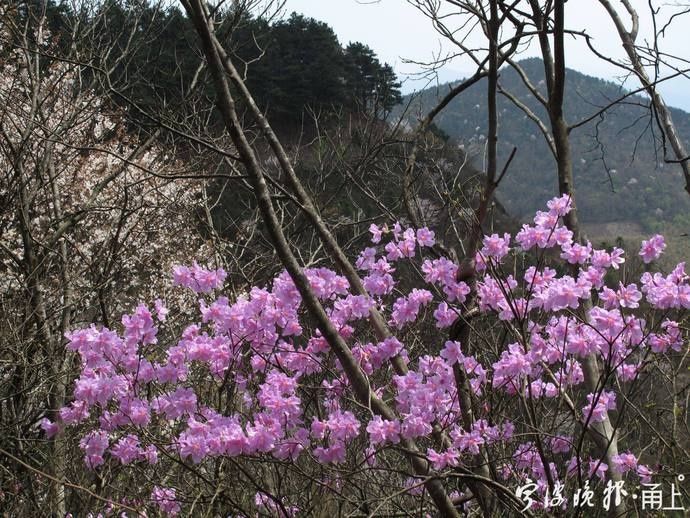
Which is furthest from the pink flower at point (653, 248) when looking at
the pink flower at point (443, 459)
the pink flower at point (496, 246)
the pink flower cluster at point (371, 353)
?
the pink flower at point (443, 459)

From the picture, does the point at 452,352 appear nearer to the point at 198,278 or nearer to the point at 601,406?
the point at 601,406

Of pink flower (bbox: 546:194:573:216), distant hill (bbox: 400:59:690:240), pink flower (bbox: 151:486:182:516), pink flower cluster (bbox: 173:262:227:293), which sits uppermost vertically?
distant hill (bbox: 400:59:690:240)

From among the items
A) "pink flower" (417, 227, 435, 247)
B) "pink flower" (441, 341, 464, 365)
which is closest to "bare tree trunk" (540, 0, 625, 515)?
"pink flower" (441, 341, 464, 365)

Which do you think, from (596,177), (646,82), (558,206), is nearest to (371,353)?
(558,206)

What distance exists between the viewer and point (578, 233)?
3971mm

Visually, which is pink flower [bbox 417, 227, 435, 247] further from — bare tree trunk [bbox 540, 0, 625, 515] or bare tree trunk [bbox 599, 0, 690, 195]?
bare tree trunk [bbox 599, 0, 690, 195]

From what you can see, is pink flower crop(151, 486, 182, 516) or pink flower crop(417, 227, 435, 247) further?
pink flower crop(151, 486, 182, 516)

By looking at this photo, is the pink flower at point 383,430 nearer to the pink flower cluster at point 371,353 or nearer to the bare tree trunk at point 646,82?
the pink flower cluster at point 371,353

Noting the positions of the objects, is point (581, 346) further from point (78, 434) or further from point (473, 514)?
point (78, 434)

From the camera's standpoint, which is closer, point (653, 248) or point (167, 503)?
point (653, 248)

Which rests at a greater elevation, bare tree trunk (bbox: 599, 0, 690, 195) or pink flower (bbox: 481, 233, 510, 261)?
bare tree trunk (bbox: 599, 0, 690, 195)

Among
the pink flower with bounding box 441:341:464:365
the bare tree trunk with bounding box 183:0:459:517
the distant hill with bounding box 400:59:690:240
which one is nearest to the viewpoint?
the bare tree trunk with bounding box 183:0:459:517

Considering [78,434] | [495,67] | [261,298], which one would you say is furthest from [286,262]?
A: [78,434]

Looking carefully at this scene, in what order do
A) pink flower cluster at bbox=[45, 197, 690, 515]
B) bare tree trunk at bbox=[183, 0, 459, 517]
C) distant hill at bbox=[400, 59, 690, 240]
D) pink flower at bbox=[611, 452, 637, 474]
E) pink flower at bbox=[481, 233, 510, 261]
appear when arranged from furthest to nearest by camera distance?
distant hill at bbox=[400, 59, 690, 240]
pink flower at bbox=[611, 452, 637, 474]
pink flower at bbox=[481, 233, 510, 261]
pink flower cluster at bbox=[45, 197, 690, 515]
bare tree trunk at bbox=[183, 0, 459, 517]
